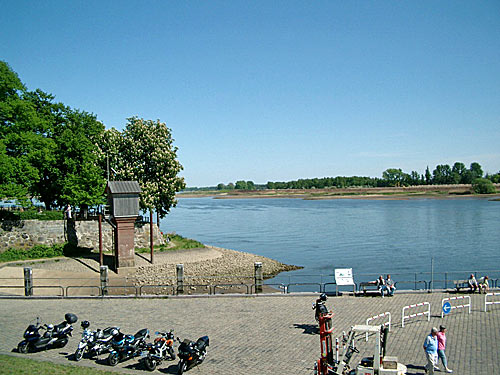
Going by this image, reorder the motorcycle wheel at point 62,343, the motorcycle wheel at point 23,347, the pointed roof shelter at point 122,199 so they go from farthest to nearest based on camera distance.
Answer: the pointed roof shelter at point 122,199, the motorcycle wheel at point 62,343, the motorcycle wheel at point 23,347

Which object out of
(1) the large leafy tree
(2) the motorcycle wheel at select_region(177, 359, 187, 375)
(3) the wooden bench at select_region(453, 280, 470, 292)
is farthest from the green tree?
(3) the wooden bench at select_region(453, 280, 470, 292)

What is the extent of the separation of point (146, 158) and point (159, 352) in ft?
109

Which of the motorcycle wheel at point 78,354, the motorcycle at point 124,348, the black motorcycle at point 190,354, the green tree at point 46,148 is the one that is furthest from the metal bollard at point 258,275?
the green tree at point 46,148

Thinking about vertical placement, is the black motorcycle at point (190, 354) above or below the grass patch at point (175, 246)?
above

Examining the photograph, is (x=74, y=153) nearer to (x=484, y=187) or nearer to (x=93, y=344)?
(x=93, y=344)

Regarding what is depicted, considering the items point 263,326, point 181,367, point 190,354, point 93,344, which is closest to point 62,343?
point 93,344

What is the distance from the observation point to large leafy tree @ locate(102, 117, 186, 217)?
1740 inches

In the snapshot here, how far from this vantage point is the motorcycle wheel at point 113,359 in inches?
544

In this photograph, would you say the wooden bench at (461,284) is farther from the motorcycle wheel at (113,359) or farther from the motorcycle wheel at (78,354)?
the motorcycle wheel at (78,354)

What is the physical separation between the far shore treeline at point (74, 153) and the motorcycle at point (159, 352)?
27165mm

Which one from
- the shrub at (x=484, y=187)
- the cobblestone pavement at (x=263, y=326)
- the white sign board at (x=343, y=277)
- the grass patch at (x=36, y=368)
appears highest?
the shrub at (x=484, y=187)

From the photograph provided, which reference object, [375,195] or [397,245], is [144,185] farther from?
[375,195]

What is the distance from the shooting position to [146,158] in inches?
1774

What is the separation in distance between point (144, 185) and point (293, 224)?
5048 cm
